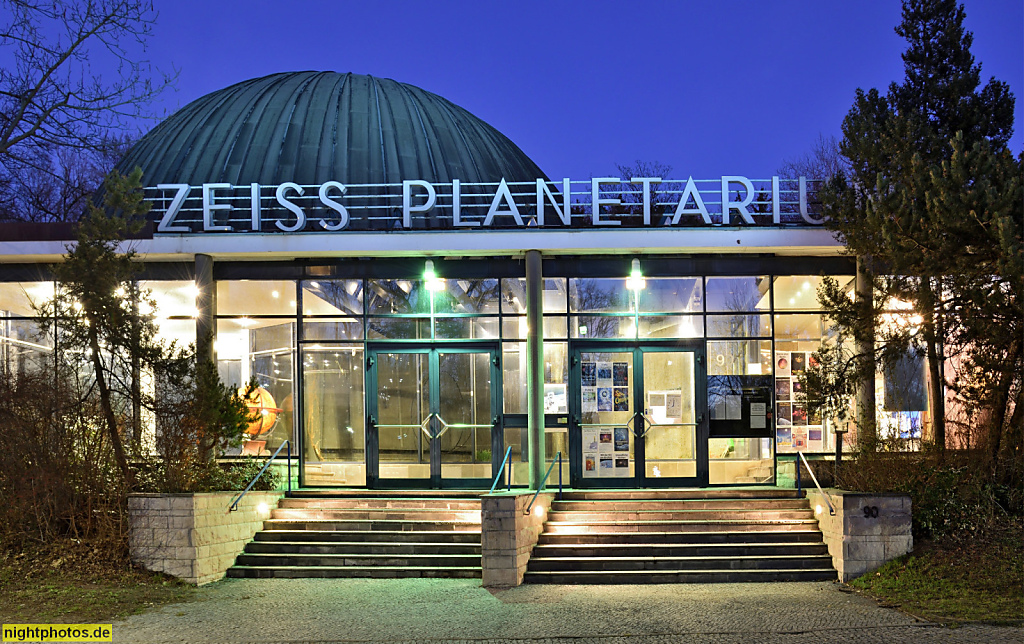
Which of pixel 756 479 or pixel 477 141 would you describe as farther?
pixel 477 141

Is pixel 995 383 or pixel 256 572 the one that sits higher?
pixel 995 383

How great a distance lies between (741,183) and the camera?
15.4m

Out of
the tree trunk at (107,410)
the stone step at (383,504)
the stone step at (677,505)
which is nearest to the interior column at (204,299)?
the tree trunk at (107,410)

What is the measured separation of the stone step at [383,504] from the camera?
1359 cm

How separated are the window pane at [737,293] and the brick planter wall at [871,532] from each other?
4.80 metres

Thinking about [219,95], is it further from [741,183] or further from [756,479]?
[756,479]

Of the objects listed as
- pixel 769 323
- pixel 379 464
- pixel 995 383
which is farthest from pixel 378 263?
pixel 995 383

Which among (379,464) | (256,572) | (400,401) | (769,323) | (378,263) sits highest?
(378,263)

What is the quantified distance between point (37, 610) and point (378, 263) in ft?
25.0

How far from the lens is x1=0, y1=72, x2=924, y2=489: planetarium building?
1508 centimetres

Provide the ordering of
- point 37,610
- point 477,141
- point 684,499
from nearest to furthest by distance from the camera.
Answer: point 37,610 < point 684,499 < point 477,141

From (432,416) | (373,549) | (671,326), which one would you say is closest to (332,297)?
(432,416)

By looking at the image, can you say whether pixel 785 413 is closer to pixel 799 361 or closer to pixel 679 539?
pixel 799 361

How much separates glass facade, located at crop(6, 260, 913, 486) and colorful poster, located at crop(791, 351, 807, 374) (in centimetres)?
2
